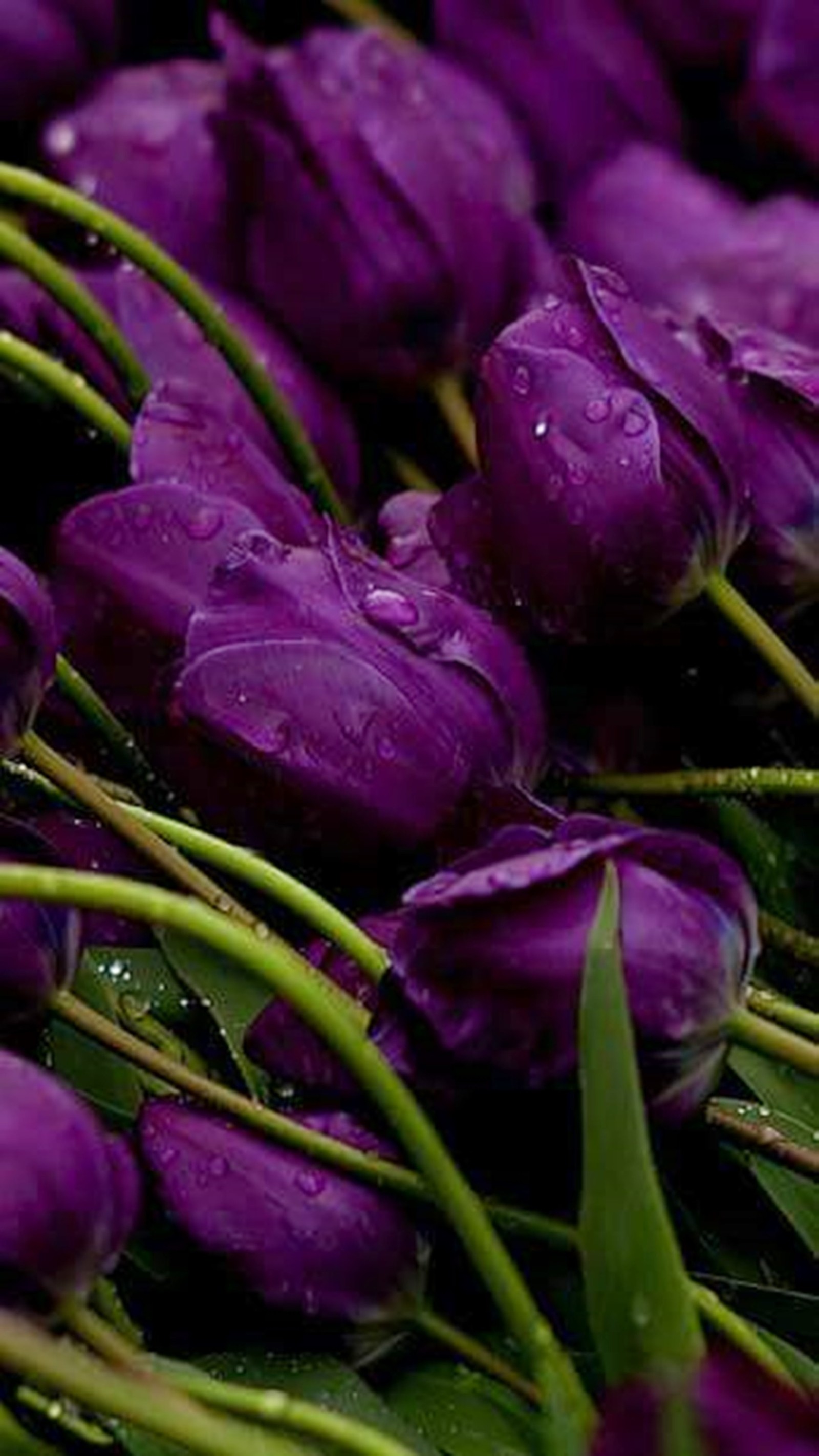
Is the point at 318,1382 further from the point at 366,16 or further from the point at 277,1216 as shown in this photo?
the point at 366,16

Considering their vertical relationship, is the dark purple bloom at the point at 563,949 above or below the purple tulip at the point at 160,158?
above

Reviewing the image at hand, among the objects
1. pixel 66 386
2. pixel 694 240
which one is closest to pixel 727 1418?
pixel 66 386

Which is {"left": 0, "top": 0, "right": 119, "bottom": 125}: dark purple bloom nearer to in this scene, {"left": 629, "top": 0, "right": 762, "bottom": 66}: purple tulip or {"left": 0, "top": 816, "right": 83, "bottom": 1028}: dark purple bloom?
{"left": 629, "top": 0, "right": 762, "bottom": 66}: purple tulip

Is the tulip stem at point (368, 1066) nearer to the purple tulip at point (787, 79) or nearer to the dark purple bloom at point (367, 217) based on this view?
the dark purple bloom at point (367, 217)

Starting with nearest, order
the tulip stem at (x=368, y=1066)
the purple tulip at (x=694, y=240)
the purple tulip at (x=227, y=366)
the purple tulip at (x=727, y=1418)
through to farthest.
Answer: the purple tulip at (x=727, y=1418) < the tulip stem at (x=368, y=1066) < the purple tulip at (x=227, y=366) < the purple tulip at (x=694, y=240)

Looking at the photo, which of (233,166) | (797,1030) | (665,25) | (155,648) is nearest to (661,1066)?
(797,1030)

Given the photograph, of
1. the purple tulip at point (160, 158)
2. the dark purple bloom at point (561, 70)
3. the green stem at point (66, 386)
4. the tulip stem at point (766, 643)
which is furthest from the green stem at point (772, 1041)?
the dark purple bloom at point (561, 70)
